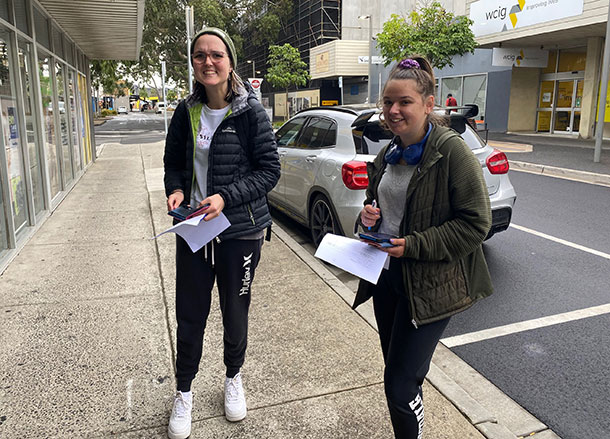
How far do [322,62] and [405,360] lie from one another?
39252 millimetres

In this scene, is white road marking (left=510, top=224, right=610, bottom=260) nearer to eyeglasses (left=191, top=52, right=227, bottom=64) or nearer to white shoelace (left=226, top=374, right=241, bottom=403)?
white shoelace (left=226, top=374, right=241, bottom=403)

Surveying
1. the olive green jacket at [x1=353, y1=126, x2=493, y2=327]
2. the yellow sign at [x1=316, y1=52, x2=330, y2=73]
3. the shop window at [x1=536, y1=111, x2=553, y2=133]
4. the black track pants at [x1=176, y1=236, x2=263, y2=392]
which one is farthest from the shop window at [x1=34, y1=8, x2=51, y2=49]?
the yellow sign at [x1=316, y1=52, x2=330, y2=73]

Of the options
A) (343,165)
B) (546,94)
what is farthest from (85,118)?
(546,94)

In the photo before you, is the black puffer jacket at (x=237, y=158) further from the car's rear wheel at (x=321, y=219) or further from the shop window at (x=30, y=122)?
the shop window at (x=30, y=122)

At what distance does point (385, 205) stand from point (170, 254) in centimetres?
385

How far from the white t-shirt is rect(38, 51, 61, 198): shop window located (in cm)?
579

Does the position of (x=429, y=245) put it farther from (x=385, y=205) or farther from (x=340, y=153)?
(x=340, y=153)

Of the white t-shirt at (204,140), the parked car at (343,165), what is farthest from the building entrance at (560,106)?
the white t-shirt at (204,140)

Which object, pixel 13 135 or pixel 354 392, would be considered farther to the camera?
pixel 13 135

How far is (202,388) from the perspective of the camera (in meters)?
2.98

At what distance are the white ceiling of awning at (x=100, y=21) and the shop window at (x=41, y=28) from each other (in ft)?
0.54

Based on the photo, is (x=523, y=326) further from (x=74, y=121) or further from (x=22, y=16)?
(x=74, y=121)

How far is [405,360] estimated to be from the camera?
201cm

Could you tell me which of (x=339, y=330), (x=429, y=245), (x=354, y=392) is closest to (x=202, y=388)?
(x=354, y=392)
